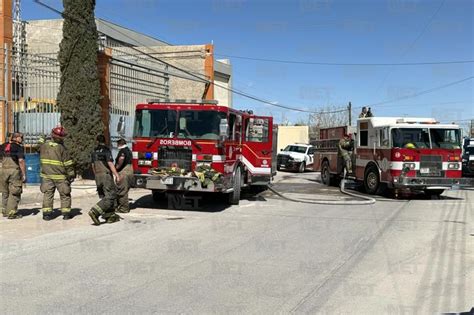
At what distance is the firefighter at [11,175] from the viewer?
9.82 meters

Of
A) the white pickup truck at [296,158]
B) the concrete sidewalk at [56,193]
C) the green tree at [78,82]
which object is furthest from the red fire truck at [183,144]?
the white pickup truck at [296,158]

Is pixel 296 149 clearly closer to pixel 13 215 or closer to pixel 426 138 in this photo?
pixel 426 138

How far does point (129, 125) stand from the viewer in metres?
18.7

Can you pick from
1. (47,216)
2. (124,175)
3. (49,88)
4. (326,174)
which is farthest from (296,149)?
(47,216)

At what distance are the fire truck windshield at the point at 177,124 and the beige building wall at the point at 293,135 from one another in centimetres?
3462

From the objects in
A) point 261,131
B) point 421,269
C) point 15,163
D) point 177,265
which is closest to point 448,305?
point 421,269

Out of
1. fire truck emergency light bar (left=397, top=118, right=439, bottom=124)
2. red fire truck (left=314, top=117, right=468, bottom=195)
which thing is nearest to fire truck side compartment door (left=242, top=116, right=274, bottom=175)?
red fire truck (left=314, top=117, right=468, bottom=195)

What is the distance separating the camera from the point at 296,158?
99.0 feet

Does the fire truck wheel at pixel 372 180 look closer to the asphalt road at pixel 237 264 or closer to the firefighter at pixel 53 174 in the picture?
the asphalt road at pixel 237 264

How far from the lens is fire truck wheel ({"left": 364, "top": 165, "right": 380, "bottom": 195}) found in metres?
16.1

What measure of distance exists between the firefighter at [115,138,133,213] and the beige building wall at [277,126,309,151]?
116ft

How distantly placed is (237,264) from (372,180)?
1087 centimetres

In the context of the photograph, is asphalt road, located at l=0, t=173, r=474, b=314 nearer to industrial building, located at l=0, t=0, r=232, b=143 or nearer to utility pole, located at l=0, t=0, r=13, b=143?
industrial building, located at l=0, t=0, r=232, b=143

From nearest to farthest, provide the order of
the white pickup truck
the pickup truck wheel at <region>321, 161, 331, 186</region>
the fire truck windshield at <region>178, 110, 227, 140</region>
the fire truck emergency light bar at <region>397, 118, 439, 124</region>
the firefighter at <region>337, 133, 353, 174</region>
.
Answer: the fire truck windshield at <region>178, 110, 227, 140</region> < the fire truck emergency light bar at <region>397, 118, 439, 124</region> < the firefighter at <region>337, 133, 353, 174</region> < the pickup truck wheel at <region>321, 161, 331, 186</region> < the white pickup truck
